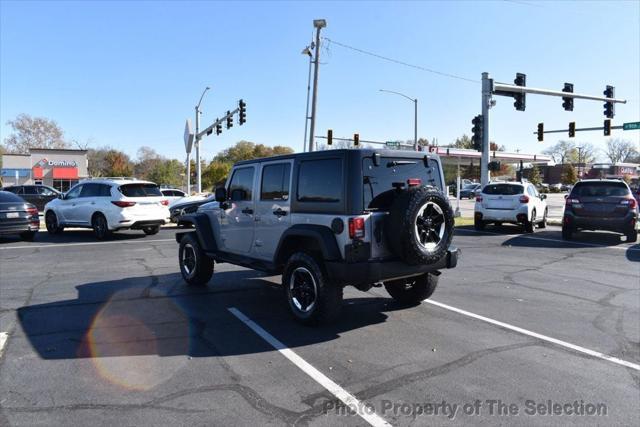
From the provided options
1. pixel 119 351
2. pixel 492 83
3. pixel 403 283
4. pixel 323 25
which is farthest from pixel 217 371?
pixel 323 25

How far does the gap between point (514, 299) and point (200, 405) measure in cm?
494

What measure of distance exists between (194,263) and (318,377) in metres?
4.09

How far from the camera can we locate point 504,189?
15836 millimetres

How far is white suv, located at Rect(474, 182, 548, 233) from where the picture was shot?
15320mm

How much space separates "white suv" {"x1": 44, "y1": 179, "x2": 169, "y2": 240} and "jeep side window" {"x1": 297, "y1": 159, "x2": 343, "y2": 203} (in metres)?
9.67

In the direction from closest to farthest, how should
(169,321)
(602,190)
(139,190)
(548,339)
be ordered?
(548,339) < (169,321) < (602,190) < (139,190)

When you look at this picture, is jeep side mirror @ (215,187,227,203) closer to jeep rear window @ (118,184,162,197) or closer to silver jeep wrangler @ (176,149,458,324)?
silver jeep wrangler @ (176,149,458,324)

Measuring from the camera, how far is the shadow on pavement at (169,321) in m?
4.67

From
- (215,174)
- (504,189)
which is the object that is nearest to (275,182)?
(504,189)

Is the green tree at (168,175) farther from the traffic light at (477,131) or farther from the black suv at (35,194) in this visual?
the traffic light at (477,131)

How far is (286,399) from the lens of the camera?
11.7 ft

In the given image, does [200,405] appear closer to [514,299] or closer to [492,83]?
[514,299]

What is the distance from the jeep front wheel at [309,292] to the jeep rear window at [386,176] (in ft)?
3.00

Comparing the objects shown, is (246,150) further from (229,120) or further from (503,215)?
(503,215)
